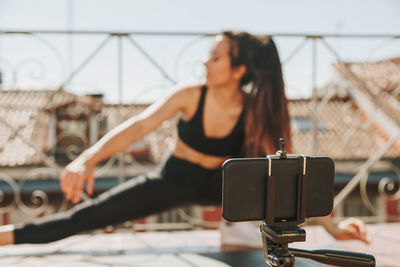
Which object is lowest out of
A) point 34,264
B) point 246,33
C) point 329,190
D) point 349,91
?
point 34,264

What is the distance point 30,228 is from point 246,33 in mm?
1406

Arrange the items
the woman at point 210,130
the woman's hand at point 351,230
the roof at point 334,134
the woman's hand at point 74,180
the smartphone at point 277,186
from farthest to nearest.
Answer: the roof at point 334,134
the woman at point 210,130
the woman's hand at point 351,230
the woman's hand at point 74,180
the smartphone at point 277,186

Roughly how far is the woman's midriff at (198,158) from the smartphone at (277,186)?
787 mm

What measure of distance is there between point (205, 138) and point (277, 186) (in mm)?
809

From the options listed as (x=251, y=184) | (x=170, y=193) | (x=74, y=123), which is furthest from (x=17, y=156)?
(x=251, y=184)

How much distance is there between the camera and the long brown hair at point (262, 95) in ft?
5.45

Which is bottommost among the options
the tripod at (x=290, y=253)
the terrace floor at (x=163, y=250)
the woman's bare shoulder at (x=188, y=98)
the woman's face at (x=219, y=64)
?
the terrace floor at (x=163, y=250)

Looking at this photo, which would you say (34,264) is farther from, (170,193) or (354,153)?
(354,153)

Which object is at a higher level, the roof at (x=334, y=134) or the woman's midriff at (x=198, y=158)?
the roof at (x=334, y=134)

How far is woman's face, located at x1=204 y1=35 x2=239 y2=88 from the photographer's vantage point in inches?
65.2

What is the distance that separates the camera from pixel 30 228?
1.55m

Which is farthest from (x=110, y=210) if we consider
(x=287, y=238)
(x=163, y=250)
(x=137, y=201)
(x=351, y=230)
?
(x=351, y=230)

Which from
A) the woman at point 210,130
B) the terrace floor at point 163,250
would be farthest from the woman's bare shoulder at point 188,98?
the terrace floor at point 163,250

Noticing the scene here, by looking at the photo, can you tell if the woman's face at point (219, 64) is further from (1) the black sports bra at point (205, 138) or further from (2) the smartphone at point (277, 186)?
(2) the smartphone at point (277, 186)
